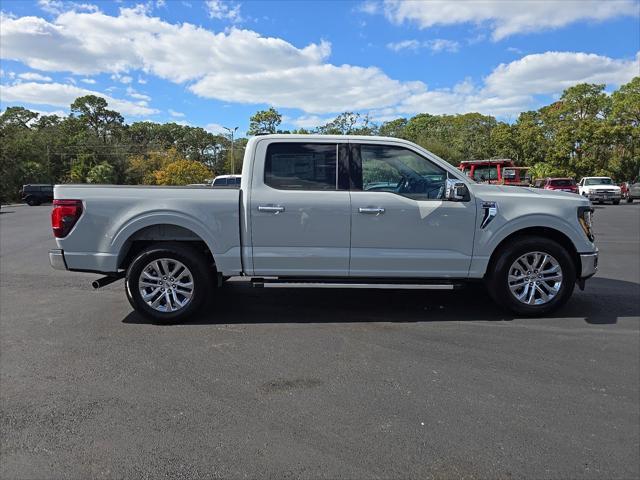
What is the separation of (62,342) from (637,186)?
127 ft

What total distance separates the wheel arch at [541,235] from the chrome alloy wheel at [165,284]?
3364 millimetres

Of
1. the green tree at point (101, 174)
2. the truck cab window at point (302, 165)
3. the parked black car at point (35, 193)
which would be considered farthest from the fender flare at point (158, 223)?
the green tree at point (101, 174)

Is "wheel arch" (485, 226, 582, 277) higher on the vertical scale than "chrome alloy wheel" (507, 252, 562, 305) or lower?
higher

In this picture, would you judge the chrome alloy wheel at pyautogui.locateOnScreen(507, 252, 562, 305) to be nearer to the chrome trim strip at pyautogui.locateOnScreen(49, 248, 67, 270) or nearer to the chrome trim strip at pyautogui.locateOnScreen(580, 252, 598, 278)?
the chrome trim strip at pyautogui.locateOnScreen(580, 252, 598, 278)

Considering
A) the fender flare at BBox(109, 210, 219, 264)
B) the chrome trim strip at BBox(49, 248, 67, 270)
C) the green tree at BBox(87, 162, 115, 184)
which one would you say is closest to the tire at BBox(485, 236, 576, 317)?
the fender flare at BBox(109, 210, 219, 264)

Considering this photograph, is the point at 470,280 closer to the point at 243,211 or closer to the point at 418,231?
the point at 418,231

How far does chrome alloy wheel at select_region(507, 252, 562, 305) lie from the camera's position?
5.37m

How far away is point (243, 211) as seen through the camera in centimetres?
520

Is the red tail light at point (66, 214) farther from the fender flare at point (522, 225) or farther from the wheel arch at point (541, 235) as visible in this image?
the wheel arch at point (541, 235)

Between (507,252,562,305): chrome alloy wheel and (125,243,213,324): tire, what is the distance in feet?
11.2

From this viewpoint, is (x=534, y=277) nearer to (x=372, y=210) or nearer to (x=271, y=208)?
(x=372, y=210)

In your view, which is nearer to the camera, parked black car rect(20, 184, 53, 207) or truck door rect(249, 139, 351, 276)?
truck door rect(249, 139, 351, 276)

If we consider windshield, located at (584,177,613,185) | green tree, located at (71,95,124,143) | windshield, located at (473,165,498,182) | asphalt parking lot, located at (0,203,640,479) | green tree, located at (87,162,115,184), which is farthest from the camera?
green tree, located at (71,95,124,143)

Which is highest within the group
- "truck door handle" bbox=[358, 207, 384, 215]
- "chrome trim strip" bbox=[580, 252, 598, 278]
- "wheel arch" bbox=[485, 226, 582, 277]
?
"truck door handle" bbox=[358, 207, 384, 215]
